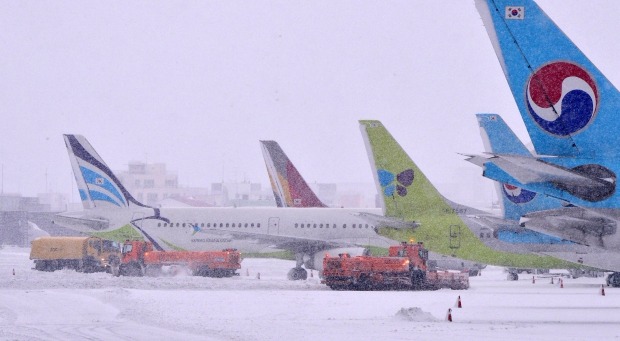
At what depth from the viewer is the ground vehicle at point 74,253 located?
2127 inches

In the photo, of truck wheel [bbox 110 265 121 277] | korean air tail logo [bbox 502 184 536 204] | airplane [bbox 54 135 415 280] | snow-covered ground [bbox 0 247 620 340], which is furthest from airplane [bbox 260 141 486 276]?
korean air tail logo [bbox 502 184 536 204]

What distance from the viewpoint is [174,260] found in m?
45.8

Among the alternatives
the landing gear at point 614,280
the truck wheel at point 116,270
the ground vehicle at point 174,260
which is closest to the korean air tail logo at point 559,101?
the landing gear at point 614,280

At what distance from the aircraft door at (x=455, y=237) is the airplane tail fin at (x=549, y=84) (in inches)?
857

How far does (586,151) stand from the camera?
666 inches

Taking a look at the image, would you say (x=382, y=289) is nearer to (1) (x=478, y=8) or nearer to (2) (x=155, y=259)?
(2) (x=155, y=259)

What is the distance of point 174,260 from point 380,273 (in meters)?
13.0

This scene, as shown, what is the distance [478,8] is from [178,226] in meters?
35.3

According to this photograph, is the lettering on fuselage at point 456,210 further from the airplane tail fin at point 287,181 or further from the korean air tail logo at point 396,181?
the airplane tail fin at point 287,181

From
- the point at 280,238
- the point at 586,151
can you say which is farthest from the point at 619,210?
the point at 280,238

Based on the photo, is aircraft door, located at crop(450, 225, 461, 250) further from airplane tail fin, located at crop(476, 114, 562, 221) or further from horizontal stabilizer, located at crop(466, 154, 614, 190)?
horizontal stabilizer, located at crop(466, 154, 614, 190)

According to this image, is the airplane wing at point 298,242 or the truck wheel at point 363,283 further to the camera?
the airplane wing at point 298,242

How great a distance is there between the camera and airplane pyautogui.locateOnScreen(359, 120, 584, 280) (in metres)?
38.2

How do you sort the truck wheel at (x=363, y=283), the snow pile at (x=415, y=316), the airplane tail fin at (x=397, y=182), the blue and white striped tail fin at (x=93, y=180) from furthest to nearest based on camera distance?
the blue and white striped tail fin at (x=93, y=180) < the airplane tail fin at (x=397, y=182) < the truck wheel at (x=363, y=283) < the snow pile at (x=415, y=316)
